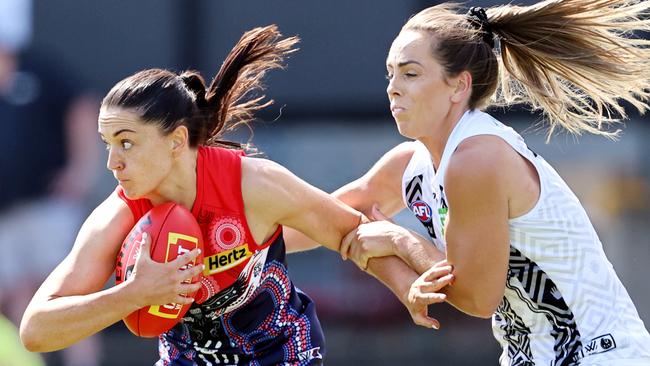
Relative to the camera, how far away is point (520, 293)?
11.8ft

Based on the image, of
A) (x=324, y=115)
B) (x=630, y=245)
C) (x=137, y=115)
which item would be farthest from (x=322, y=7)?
(x=137, y=115)

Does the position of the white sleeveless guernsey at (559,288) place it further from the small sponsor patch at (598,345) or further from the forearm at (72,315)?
the forearm at (72,315)

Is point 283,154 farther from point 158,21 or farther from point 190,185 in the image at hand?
point 190,185

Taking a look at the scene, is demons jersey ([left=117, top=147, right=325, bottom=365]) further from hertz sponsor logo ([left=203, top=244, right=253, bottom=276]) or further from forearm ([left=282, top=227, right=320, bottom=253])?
forearm ([left=282, top=227, right=320, bottom=253])

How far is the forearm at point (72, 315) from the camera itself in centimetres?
355

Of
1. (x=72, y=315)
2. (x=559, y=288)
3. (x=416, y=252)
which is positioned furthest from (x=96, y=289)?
(x=559, y=288)

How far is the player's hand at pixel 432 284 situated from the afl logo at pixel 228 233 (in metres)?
0.55

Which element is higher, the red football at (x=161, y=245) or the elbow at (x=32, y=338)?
the red football at (x=161, y=245)

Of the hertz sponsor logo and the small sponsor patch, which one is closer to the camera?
the small sponsor patch

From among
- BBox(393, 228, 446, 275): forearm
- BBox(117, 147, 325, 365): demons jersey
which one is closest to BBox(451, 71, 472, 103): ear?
BBox(393, 228, 446, 275): forearm

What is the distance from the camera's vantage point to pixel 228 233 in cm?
376

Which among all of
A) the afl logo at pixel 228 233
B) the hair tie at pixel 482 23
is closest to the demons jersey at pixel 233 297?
the afl logo at pixel 228 233

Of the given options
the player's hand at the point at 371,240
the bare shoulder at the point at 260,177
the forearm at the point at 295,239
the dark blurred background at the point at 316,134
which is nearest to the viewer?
the bare shoulder at the point at 260,177

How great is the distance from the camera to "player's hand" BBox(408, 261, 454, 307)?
360cm
